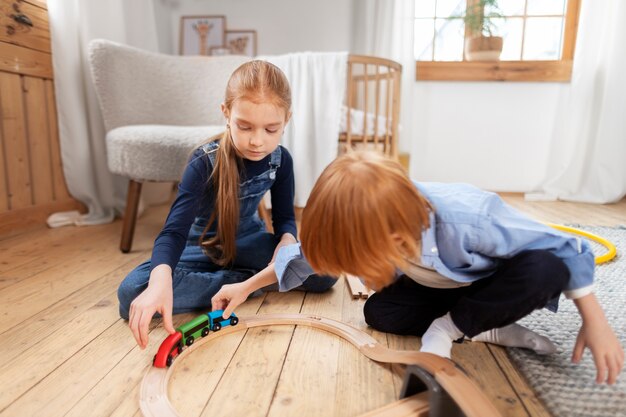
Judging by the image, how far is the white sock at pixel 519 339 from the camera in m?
0.74

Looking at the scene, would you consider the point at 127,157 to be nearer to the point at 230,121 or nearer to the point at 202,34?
the point at 230,121

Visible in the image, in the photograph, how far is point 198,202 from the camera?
2.96 ft

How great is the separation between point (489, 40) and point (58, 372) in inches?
97.5

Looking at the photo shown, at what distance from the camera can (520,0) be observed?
255cm

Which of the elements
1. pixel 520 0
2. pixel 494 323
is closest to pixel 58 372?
pixel 494 323

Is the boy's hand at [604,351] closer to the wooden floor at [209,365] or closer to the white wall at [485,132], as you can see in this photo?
the wooden floor at [209,365]

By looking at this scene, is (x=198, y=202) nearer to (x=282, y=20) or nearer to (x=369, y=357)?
(x=369, y=357)

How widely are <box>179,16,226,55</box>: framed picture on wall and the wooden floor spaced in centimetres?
185

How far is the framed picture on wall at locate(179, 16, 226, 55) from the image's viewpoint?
2572 mm

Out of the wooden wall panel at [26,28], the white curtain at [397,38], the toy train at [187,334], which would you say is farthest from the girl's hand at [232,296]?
the white curtain at [397,38]

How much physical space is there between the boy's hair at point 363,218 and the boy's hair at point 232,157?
33 centimetres

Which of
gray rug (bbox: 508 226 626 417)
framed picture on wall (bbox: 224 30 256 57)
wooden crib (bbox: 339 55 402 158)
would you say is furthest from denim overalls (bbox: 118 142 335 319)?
framed picture on wall (bbox: 224 30 256 57)

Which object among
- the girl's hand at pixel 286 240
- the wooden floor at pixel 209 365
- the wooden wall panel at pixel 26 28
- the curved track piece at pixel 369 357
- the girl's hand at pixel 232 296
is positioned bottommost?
the wooden floor at pixel 209 365

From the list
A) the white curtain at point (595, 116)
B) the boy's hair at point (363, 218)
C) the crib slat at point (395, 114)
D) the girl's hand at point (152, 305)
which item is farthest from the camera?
the white curtain at point (595, 116)
